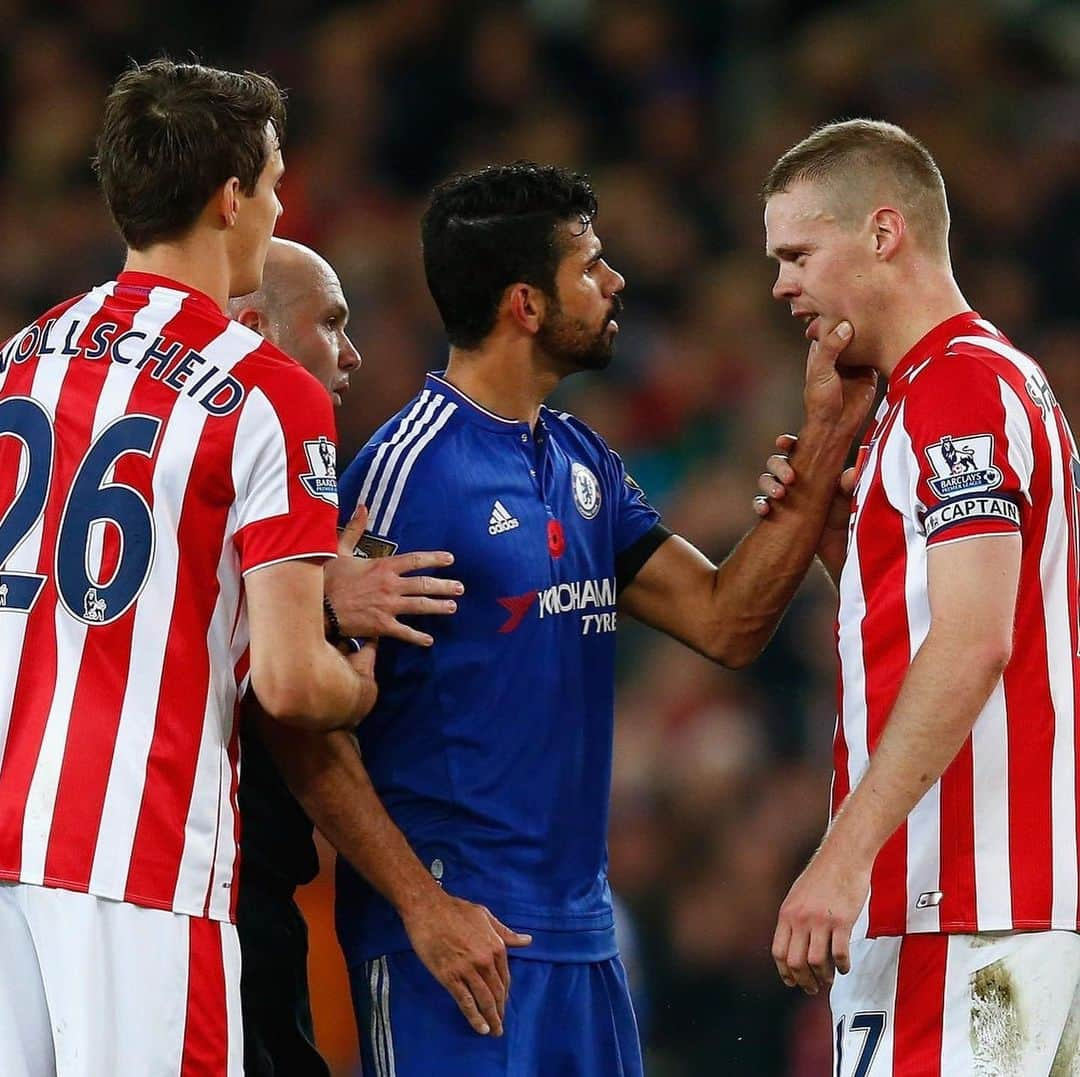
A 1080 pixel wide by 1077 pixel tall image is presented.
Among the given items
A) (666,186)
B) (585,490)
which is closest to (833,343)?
(585,490)

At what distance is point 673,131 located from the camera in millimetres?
9438

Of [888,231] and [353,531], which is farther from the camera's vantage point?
[353,531]

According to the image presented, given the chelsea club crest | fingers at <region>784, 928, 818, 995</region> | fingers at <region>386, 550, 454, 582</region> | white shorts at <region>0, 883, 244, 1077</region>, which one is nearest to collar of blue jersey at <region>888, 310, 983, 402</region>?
the chelsea club crest

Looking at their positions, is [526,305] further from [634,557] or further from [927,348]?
[927,348]

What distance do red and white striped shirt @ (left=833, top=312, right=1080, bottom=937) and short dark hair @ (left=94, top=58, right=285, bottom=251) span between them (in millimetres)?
1295

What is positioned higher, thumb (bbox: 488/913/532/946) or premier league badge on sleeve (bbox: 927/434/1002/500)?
premier league badge on sleeve (bbox: 927/434/1002/500)

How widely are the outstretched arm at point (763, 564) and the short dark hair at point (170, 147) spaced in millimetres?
1270

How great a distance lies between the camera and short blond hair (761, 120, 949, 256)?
11.8ft

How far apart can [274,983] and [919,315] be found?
1858 mm

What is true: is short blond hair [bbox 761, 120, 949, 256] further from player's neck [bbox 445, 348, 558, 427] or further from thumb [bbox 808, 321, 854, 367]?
player's neck [bbox 445, 348, 558, 427]

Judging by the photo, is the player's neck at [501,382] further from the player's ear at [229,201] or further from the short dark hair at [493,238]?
the player's ear at [229,201]

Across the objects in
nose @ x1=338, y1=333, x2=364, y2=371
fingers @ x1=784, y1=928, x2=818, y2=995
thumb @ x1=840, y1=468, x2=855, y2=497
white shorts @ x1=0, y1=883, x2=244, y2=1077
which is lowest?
white shorts @ x1=0, y1=883, x2=244, y2=1077

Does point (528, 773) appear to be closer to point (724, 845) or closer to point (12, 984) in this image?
point (12, 984)

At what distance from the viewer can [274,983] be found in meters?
3.79
